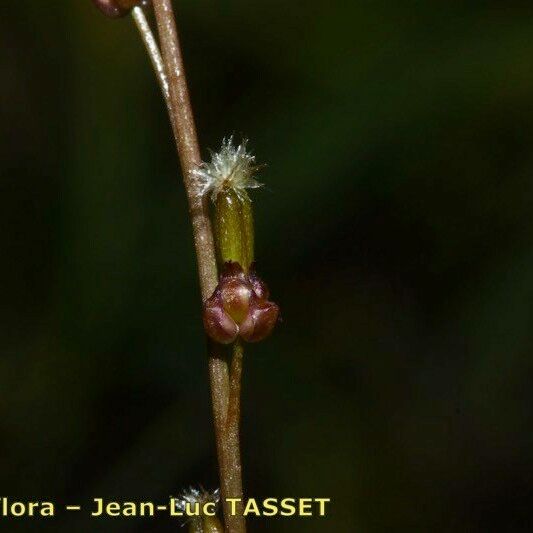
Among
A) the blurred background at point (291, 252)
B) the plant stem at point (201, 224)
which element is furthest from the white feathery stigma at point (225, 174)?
the blurred background at point (291, 252)

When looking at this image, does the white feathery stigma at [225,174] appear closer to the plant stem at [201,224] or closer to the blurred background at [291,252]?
the plant stem at [201,224]

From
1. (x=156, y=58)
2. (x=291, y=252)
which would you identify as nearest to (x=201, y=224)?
(x=156, y=58)

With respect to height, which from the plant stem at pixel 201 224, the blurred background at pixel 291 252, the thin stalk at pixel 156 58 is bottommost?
the plant stem at pixel 201 224

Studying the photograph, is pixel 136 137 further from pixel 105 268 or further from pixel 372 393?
pixel 372 393

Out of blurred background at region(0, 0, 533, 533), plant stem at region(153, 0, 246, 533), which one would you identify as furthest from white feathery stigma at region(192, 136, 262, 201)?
blurred background at region(0, 0, 533, 533)

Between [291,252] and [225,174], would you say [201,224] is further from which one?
[291,252]

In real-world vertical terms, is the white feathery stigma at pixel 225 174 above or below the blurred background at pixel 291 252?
below

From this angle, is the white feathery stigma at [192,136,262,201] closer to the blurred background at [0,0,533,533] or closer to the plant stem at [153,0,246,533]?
the plant stem at [153,0,246,533]

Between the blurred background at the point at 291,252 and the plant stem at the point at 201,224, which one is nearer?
the plant stem at the point at 201,224
